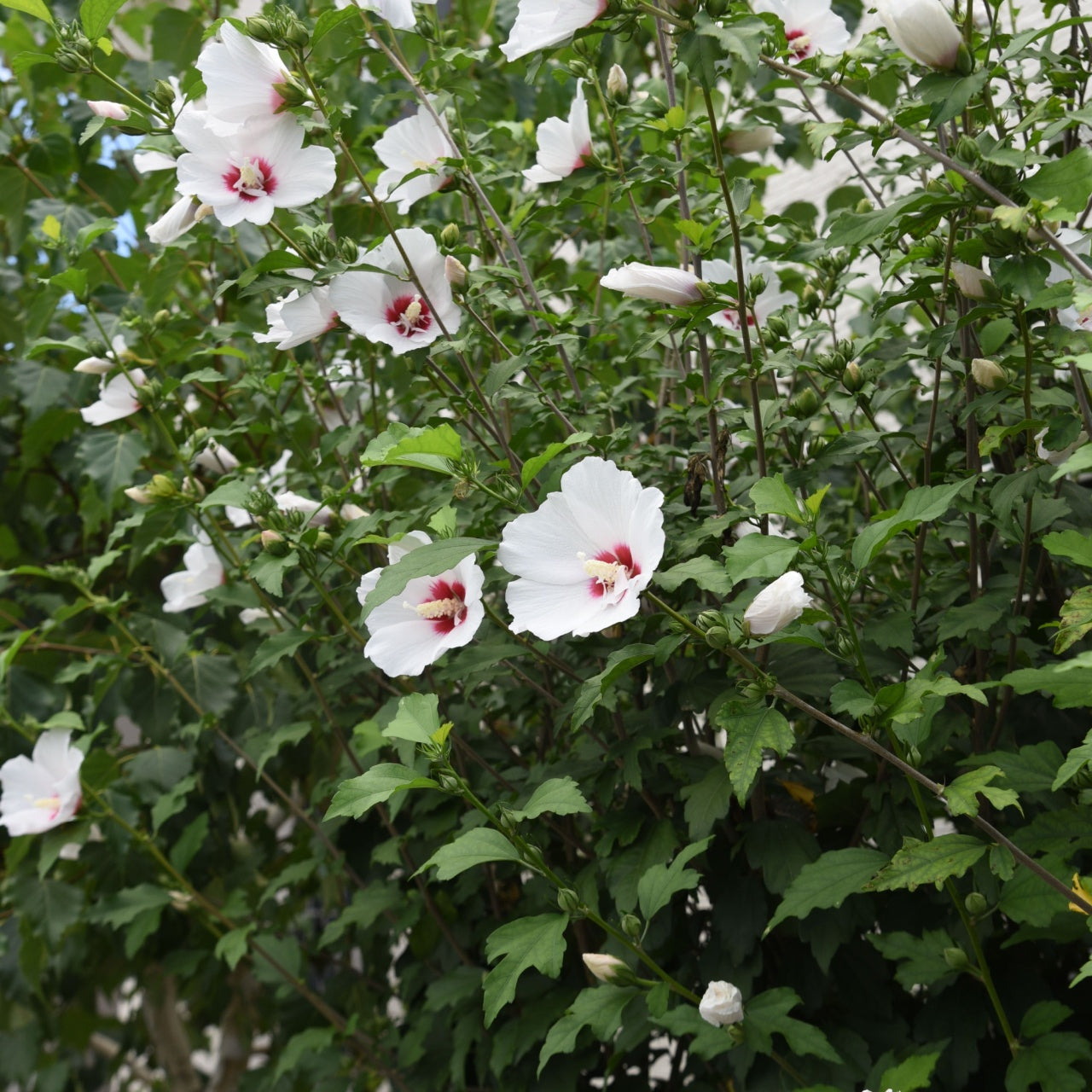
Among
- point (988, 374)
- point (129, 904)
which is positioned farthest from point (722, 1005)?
point (129, 904)

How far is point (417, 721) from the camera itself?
98 centimetres

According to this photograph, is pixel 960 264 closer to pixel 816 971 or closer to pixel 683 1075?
pixel 816 971

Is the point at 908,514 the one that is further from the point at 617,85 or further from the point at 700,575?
the point at 617,85

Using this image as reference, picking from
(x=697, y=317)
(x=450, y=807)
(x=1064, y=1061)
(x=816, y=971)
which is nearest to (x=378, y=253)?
(x=697, y=317)

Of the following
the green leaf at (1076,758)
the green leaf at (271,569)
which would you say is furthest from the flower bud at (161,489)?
the green leaf at (1076,758)

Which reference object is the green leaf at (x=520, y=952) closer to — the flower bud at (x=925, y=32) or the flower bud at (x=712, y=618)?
the flower bud at (x=712, y=618)

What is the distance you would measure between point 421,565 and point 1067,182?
0.58 meters

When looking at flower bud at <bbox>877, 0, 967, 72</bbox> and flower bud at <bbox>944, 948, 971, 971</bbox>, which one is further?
flower bud at <bbox>944, 948, 971, 971</bbox>

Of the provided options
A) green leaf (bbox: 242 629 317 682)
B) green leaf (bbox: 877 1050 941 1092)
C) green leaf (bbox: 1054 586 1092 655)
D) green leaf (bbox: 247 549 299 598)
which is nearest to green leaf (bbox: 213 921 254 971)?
green leaf (bbox: 242 629 317 682)

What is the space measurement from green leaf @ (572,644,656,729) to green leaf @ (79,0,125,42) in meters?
0.86

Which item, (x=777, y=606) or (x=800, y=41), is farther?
(x=800, y=41)

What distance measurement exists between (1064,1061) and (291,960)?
112 centimetres

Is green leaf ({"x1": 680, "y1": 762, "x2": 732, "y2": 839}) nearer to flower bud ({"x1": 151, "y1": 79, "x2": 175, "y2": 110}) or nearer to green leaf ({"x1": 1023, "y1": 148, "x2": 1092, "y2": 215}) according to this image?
green leaf ({"x1": 1023, "y1": 148, "x2": 1092, "y2": 215})

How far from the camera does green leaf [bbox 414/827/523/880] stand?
912 mm
